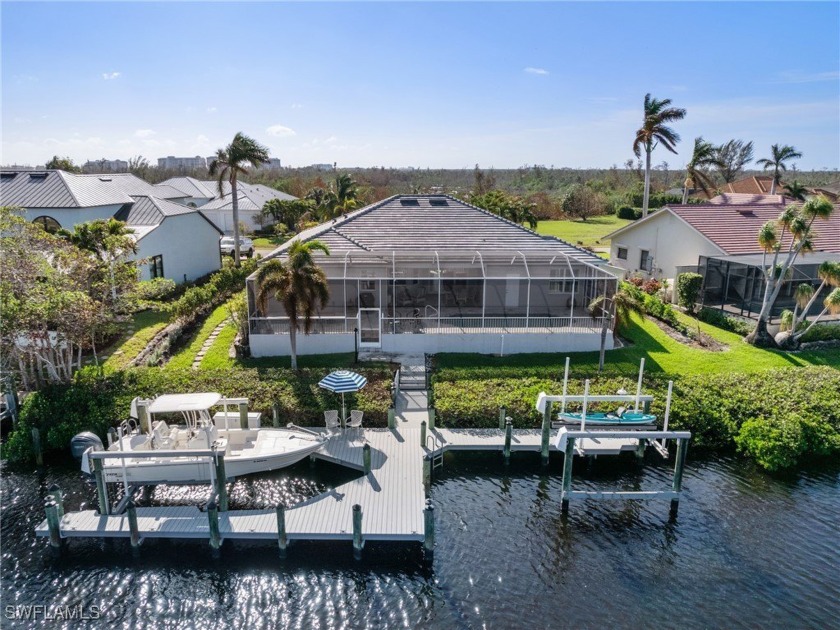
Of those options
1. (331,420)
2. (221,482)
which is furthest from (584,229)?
(221,482)

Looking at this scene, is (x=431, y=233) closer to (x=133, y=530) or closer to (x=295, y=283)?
(x=295, y=283)

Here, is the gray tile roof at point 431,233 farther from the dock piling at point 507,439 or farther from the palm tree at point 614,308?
the dock piling at point 507,439

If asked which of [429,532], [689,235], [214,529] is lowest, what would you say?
[214,529]

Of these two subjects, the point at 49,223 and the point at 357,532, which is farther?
the point at 49,223

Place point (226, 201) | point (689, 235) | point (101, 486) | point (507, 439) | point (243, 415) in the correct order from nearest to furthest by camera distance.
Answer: point (101, 486) < point (243, 415) < point (507, 439) < point (689, 235) < point (226, 201)

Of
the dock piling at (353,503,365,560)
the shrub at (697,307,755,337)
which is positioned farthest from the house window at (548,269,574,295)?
the dock piling at (353,503,365,560)

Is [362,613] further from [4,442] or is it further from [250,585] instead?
[4,442]
